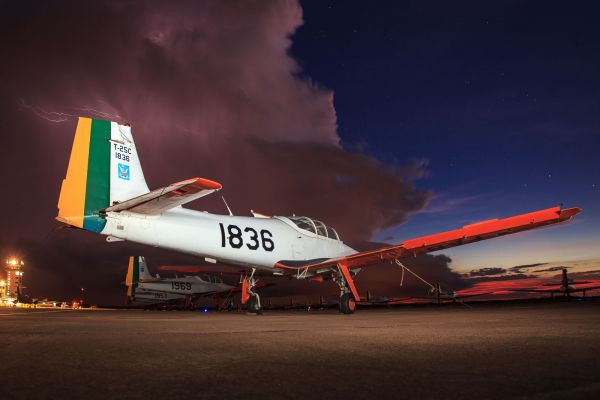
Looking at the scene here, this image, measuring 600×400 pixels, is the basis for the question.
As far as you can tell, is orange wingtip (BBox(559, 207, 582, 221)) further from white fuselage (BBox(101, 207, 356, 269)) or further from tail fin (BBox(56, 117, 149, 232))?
tail fin (BBox(56, 117, 149, 232))

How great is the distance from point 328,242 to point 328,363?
1252 centimetres

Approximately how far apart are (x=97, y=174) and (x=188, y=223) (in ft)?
8.00

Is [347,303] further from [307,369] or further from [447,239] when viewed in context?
[307,369]

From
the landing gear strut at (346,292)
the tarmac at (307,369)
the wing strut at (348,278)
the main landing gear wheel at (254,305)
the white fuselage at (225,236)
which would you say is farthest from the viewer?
the main landing gear wheel at (254,305)

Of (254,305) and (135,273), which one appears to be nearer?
(254,305)

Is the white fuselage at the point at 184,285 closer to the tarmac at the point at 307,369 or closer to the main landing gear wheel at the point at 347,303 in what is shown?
the main landing gear wheel at the point at 347,303

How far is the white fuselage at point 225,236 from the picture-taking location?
394 inches

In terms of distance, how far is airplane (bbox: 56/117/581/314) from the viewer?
31.6 feet

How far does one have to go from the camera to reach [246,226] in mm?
12805

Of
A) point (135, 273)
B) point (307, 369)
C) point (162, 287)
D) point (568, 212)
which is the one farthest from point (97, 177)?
point (135, 273)

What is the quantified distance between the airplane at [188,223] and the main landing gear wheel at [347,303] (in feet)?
0.08

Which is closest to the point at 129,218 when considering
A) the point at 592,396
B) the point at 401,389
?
the point at 401,389

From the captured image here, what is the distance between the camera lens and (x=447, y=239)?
1197 cm

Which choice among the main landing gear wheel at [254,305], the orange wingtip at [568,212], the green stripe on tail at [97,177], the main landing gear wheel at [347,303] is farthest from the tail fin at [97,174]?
the orange wingtip at [568,212]
